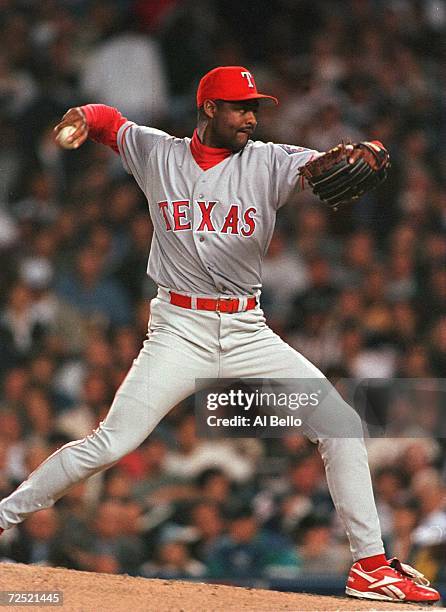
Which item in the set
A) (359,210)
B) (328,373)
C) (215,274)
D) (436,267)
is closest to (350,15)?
(359,210)

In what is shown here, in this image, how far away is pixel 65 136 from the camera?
6.77ft

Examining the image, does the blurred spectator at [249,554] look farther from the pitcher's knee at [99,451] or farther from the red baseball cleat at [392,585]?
the pitcher's knee at [99,451]

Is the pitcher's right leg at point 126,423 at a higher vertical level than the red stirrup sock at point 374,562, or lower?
higher

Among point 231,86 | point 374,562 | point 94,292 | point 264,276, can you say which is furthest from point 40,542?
point 231,86

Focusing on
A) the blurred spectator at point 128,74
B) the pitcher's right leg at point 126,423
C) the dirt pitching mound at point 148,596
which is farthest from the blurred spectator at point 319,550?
the blurred spectator at point 128,74

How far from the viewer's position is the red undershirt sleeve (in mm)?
2209

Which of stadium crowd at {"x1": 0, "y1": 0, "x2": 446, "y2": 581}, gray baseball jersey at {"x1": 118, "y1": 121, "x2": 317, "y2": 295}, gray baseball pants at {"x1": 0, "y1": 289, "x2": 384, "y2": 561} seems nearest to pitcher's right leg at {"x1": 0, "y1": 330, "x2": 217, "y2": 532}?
gray baseball pants at {"x1": 0, "y1": 289, "x2": 384, "y2": 561}

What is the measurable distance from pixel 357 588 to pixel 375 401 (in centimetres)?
104

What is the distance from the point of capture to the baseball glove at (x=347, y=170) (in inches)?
78.7

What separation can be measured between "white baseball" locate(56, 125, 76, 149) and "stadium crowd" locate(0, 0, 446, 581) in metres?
1.11

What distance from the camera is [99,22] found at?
346cm

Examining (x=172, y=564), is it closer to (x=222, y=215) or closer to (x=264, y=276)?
(x=264, y=276)

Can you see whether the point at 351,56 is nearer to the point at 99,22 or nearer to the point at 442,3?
the point at 442,3

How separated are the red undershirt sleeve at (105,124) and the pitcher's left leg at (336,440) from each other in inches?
21.1
